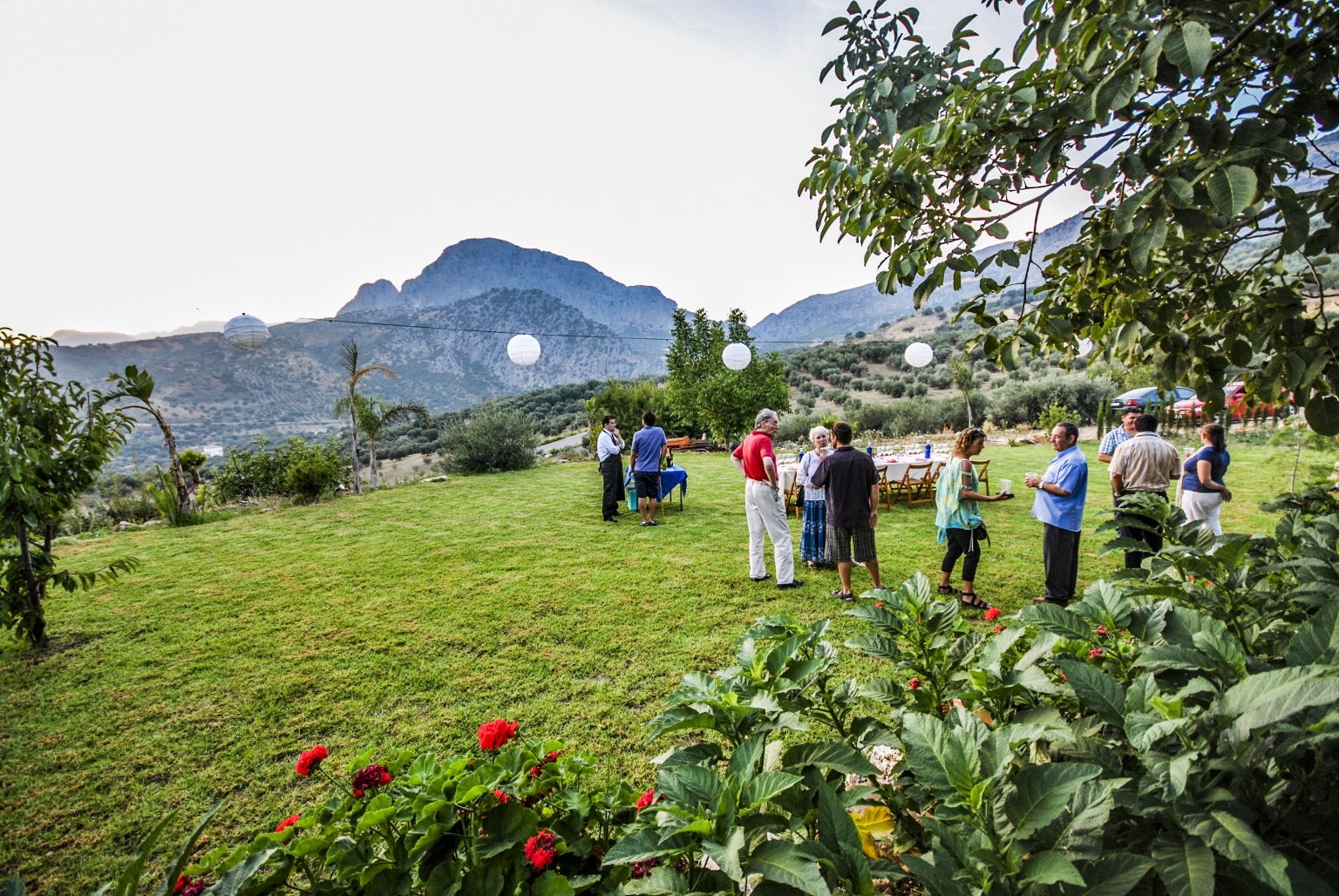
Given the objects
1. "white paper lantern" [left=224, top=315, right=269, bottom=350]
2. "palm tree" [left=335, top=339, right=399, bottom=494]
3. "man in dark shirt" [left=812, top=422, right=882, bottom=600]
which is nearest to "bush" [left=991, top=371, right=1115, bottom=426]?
"man in dark shirt" [left=812, top=422, right=882, bottom=600]

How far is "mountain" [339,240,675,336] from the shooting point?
14762 cm

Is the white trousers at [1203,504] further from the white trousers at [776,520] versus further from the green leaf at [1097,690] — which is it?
the green leaf at [1097,690]

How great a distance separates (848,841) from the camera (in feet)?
2.89

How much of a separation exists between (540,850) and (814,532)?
5.31 meters

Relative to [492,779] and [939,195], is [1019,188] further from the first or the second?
[492,779]

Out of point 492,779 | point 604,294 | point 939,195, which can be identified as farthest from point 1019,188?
point 604,294

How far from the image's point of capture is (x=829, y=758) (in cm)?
109

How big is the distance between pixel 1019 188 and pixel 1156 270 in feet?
2.20

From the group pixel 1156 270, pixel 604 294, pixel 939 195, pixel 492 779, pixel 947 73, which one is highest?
pixel 604 294

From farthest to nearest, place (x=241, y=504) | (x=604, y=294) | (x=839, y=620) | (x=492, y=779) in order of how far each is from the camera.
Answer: (x=604, y=294) < (x=241, y=504) < (x=839, y=620) < (x=492, y=779)

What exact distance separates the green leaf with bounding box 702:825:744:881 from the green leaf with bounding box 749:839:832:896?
0.15ft

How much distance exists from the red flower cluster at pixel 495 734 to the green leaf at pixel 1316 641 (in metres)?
1.44

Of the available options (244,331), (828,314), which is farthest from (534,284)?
(244,331)

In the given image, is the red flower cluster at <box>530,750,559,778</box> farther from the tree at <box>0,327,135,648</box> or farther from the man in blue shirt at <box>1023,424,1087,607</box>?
the man in blue shirt at <box>1023,424,1087,607</box>
